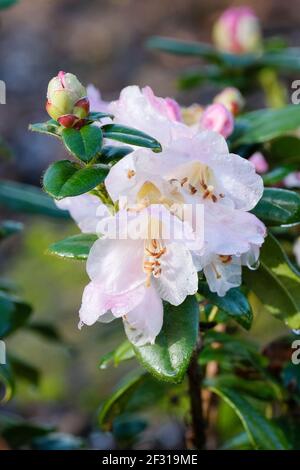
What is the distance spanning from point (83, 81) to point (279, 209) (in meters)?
3.32

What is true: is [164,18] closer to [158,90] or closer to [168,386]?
[158,90]

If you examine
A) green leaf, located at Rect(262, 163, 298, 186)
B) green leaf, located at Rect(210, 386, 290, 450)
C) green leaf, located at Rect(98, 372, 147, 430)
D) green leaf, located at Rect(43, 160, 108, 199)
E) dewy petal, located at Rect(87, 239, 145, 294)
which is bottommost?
green leaf, located at Rect(210, 386, 290, 450)

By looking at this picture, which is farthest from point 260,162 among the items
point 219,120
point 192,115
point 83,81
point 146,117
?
point 83,81

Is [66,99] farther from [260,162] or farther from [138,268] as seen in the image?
[260,162]

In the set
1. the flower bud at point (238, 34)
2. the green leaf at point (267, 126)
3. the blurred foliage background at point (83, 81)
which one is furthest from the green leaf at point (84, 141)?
the blurred foliage background at point (83, 81)

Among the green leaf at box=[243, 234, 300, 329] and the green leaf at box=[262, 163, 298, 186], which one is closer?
the green leaf at box=[243, 234, 300, 329]

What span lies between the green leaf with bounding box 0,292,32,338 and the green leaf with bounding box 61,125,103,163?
554mm

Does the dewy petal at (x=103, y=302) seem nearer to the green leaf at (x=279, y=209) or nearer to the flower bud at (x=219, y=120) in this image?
the green leaf at (x=279, y=209)

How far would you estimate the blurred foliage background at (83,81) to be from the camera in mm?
2766

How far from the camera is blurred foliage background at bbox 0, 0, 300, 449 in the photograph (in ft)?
9.07

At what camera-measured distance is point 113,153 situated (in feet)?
3.51

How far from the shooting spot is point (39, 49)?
15.3 feet

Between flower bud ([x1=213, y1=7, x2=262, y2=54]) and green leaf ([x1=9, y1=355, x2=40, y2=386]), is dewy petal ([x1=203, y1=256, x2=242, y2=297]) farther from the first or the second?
flower bud ([x1=213, y1=7, x2=262, y2=54])

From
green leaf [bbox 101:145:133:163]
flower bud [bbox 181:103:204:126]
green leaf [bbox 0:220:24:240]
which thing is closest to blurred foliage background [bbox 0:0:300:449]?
green leaf [bbox 0:220:24:240]
